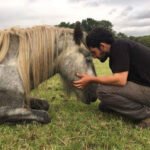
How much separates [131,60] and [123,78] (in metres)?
0.42

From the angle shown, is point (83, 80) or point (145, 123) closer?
point (145, 123)

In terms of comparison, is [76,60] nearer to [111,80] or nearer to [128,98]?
[111,80]

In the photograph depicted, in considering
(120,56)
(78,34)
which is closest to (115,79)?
(120,56)

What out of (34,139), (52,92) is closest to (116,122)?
(34,139)

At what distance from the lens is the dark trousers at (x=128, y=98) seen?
6.36 m

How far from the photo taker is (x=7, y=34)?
649 centimetres

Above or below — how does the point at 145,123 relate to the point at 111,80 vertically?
below

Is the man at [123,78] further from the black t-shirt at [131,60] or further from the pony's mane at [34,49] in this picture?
the pony's mane at [34,49]

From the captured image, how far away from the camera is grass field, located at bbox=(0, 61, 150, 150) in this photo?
5031 mm

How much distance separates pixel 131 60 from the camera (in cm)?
638

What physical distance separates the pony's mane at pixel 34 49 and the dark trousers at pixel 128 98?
1.04 meters

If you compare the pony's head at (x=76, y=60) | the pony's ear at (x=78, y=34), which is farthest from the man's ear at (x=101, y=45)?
the pony's ear at (x=78, y=34)

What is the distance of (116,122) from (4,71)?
1964mm

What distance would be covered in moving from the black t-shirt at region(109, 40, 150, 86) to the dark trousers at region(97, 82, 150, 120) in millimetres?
167
